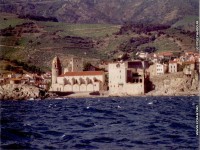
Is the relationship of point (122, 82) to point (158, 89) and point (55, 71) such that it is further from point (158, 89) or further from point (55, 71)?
point (55, 71)

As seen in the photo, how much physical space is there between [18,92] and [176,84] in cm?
3590

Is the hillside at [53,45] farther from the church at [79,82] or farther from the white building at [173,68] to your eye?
the white building at [173,68]

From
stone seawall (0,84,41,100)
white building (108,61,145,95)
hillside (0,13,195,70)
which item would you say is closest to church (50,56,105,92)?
white building (108,61,145,95)

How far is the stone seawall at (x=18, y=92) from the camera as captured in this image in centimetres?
11025

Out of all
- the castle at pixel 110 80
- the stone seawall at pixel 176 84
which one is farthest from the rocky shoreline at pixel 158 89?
the castle at pixel 110 80

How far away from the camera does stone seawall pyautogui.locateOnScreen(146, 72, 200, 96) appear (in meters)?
112

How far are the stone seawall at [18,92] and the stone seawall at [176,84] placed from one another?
26.5 m

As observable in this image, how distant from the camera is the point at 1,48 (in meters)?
159

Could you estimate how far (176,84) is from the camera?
113 metres

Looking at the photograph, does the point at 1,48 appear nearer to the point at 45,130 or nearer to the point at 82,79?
the point at 82,79

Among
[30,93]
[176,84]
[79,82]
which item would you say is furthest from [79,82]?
[176,84]

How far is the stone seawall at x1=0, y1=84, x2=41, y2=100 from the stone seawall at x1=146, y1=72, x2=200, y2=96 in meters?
26.5

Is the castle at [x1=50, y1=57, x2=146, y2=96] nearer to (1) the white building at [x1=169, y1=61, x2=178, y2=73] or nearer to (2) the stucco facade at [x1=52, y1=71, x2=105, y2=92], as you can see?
(2) the stucco facade at [x1=52, y1=71, x2=105, y2=92]

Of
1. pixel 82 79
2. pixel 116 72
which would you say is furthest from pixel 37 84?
pixel 116 72
